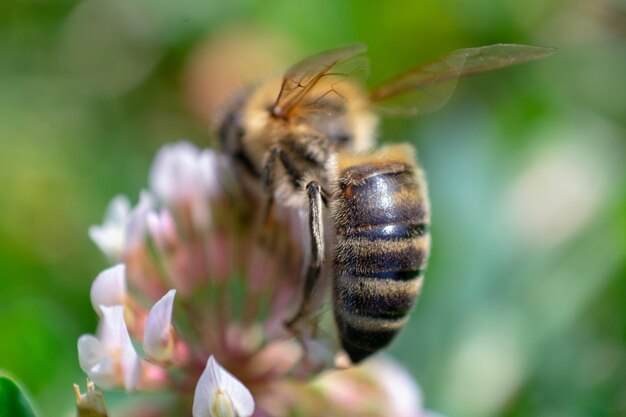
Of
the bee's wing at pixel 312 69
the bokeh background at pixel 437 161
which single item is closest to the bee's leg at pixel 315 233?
the bee's wing at pixel 312 69

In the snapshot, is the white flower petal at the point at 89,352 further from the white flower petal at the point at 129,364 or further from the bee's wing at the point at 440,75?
the bee's wing at the point at 440,75

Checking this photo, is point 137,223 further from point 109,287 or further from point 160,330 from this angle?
point 160,330

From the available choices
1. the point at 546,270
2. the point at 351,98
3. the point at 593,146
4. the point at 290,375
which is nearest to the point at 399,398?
the point at 290,375

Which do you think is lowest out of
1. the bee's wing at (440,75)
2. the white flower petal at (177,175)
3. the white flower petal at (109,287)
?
the white flower petal at (109,287)

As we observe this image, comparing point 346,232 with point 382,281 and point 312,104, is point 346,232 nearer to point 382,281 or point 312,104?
point 382,281

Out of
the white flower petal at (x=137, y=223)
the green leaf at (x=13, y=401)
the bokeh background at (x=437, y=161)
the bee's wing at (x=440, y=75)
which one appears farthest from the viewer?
the bokeh background at (x=437, y=161)

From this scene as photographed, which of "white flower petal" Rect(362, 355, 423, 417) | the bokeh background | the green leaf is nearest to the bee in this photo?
"white flower petal" Rect(362, 355, 423, 417)
